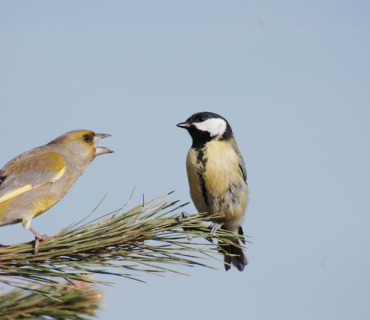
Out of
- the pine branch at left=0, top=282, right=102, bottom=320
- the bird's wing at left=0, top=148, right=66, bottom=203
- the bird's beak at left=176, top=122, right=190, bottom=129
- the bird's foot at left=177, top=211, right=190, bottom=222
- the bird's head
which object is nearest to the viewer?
the pine branch at left=0, top=282, right=102, bottom=320

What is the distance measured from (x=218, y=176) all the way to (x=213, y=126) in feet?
2.66

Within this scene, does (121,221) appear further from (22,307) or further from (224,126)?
(224,126)

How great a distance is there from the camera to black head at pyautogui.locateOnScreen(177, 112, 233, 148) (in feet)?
21.6

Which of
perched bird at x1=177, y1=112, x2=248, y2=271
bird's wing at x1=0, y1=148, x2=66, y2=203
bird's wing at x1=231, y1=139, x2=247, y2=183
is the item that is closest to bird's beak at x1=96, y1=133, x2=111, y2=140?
bird's wing at x1=0, y1=148, x2=66, y2=203

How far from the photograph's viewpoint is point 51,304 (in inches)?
125

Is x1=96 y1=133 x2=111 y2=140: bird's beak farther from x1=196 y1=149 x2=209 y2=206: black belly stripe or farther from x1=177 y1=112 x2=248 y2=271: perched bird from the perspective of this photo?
x1=196 y1=149 x2=209 y2=206: black belly stripe

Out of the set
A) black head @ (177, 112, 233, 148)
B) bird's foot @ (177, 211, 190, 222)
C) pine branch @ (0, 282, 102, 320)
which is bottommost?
pine branch @ (0, 282, 102, 320)

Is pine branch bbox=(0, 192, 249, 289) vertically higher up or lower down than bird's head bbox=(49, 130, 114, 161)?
lower down

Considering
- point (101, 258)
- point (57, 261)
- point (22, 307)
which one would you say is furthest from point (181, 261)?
point (22, 307)

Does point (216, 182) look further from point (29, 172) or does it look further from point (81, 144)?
point (29, 172)

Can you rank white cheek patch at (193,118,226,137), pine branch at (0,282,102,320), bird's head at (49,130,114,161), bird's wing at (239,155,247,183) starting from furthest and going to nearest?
white cheek patch at (193,118,226,137) < bird's wing at (239,155,247,183) < bird's head at (49,130,114,161) < pine branch at (0,282,102,320)

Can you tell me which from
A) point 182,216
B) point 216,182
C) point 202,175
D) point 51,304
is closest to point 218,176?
point 216,182

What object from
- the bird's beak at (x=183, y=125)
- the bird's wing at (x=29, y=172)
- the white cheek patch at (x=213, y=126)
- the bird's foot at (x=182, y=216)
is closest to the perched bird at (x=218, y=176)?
the white cheek patch at (x=213, y=126)

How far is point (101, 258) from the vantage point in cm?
341
